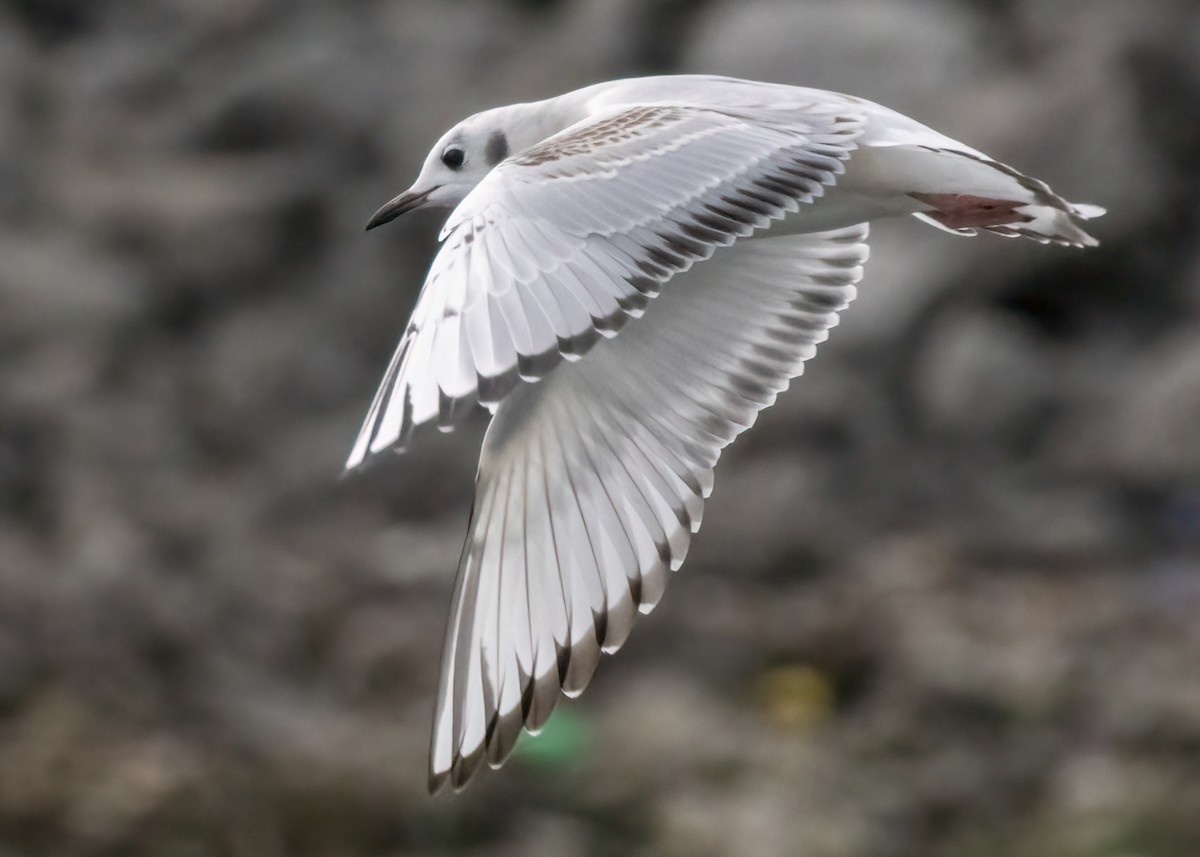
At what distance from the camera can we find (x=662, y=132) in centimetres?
306

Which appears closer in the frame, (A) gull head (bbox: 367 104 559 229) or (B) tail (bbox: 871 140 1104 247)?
(B) tail (bbox: 871 140 1104 247)

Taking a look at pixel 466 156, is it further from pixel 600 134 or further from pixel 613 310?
pixel 613 310

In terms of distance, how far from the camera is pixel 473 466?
7.37 metres

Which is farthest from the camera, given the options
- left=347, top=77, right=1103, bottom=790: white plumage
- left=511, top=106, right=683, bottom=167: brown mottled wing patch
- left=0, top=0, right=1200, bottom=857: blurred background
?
left=0, top=0, right=1200, bottom=857: blurred background

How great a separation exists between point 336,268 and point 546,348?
5437mm

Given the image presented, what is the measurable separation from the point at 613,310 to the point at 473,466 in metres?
4.71

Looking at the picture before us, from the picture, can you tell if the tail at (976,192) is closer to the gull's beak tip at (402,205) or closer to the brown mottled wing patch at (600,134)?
the brown mottled wing patch at (600,134)

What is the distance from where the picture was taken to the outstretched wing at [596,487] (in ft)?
10.6

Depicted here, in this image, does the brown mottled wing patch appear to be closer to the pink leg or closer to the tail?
the tail

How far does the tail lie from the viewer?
Answer: 329 cm

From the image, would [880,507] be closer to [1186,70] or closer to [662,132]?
[1186,70]

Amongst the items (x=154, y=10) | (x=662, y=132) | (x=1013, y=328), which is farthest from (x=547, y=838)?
(x=154, y=10)

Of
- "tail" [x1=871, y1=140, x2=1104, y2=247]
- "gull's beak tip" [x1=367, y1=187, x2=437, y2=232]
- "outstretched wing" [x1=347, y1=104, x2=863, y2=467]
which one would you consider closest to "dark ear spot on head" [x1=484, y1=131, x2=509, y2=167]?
"gull's beak tip" [x1=367, y1=187, x2=437, y2=232]

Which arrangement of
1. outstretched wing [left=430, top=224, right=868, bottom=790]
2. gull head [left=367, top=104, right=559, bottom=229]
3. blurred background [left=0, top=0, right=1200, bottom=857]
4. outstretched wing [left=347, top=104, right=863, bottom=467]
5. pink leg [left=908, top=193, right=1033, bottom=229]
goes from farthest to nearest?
blurred background [left=0, top=0, right=1200, bottom=857] → gull head [left=367, top=104, right=559, bottom=229] → pink leg [left=908, top=193, right=1033, bottom=229] → outstretched wing [left=430, top=224, right=868, bottom=790] → outstretched wing [left=347, top=104, right=863, bottom=467]
